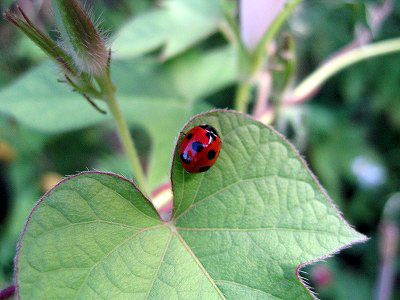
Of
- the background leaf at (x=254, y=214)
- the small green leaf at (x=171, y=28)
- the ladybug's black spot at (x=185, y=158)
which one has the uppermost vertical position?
the small green leaf at (x=171, y=28)

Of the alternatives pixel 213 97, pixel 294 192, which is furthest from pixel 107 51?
pixel 213 97

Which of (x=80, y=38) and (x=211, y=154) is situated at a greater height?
(x=80, y=38)

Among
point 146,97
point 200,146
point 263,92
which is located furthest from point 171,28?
point 200,146

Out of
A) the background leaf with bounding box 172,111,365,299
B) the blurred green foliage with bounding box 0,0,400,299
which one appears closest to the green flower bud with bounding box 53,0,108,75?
the background leaf with bounding box 172,111,365,299

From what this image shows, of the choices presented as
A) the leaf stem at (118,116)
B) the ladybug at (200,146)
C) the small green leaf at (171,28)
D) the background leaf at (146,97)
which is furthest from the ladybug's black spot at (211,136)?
the small green leaf at (171,28)

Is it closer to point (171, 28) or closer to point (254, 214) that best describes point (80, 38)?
point (254, 214)

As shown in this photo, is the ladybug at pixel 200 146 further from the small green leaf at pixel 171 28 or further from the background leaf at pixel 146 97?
the small green leaf at pixel 171 28

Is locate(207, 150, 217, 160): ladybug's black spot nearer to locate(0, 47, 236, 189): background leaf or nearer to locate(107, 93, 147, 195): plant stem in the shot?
locate(107, 93, 147, 195): plant stem
